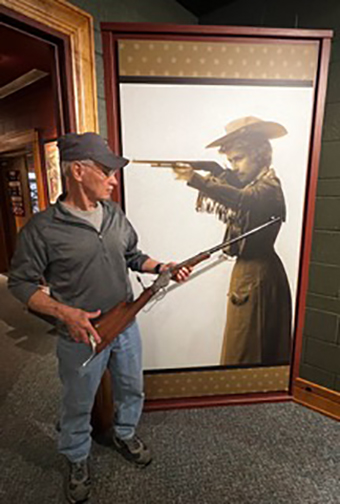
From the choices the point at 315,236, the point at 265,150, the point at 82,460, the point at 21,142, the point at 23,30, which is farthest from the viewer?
the point at 21,142

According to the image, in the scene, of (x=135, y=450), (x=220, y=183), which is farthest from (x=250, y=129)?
(x=135, y=450)

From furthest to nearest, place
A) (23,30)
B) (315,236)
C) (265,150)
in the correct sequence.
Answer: (315,236), (265,150), (23,30)

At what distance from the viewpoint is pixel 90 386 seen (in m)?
1.27

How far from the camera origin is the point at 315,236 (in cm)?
163

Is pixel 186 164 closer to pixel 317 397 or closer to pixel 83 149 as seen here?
pixel 83 149

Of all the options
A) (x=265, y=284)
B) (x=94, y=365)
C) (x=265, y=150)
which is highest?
(x=265, y=150)

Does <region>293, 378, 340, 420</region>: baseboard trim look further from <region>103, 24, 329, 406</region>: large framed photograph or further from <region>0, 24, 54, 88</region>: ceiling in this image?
<region>0, 24, 54, 88</region>: ceiling

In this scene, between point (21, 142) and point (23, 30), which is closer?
point (23, 30)

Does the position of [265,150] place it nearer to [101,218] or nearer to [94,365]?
[101,218]

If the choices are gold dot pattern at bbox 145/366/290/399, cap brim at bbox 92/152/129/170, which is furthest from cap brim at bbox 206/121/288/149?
gold dot pattern at bbox 145/366/290/399

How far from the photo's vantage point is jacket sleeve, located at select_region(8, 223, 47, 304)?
3.59 ft

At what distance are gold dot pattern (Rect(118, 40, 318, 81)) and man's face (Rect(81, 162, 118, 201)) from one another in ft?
1.86

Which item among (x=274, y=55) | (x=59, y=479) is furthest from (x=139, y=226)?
(x=59, y=479)

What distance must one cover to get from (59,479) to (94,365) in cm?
63
